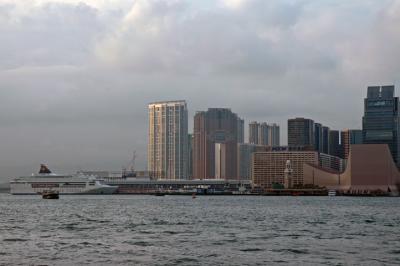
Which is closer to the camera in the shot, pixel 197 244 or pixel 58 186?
pixel 197 244

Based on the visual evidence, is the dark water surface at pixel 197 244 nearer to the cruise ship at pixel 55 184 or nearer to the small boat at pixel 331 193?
the cruise ship at pixel 55 184

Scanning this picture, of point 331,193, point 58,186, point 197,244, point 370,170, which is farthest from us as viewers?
point 370,170

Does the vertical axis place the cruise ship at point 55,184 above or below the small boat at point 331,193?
above

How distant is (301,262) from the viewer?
87.9 feet

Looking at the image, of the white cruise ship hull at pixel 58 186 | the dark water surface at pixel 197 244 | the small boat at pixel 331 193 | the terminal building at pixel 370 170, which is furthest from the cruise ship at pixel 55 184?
the dark water surface at pixel 197 244

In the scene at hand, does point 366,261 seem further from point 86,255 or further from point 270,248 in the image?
point 86,255

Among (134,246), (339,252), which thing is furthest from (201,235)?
(339,252)

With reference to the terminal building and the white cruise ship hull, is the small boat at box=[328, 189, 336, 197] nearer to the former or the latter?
the terminal building

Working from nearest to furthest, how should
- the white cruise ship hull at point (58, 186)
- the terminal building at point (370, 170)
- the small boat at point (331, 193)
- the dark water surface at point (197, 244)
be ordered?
the dark water surface at point (197, 244), the white cruise ship hull at point (58, 186), the small boat at point (331, 193), the terminal building at point (370, 170)

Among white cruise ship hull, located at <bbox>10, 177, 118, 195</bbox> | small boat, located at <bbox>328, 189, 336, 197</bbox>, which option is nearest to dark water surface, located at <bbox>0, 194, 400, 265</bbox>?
white cruise ship hull, located at <bbox>10, 177, 118, 195</bbox>

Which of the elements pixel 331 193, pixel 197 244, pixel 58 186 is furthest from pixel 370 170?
pixel 197 244

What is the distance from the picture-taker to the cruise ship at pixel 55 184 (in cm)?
17125

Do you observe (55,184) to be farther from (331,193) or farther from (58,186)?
(331,193)

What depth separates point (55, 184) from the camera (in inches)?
6811
